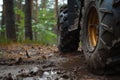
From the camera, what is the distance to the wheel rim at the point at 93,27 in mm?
4506

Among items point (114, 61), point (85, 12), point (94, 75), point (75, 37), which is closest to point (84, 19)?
point (85, 12)

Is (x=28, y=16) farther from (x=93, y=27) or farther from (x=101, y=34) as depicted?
(x=101, y=34)

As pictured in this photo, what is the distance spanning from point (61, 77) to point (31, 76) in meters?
0.47

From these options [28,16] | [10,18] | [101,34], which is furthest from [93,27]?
[28,16]

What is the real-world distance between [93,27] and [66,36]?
2536 mm

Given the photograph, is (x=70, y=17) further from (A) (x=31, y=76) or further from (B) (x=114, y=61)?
(B) (x=114, y=61)

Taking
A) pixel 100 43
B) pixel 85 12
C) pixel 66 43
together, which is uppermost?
pixel 85 12

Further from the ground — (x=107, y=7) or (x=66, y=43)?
(x=107, y=7)

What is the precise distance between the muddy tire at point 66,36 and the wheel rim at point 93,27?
7.65ft

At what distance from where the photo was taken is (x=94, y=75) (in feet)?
13.8

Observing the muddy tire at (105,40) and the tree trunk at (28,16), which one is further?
the tree trunk at (28,16)

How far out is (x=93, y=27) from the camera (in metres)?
4.66

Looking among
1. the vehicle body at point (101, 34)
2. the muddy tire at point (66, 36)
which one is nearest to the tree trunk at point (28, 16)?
the muddy tire at point (66, 36)

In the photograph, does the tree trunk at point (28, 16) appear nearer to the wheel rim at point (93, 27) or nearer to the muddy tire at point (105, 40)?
the wheel rim at point (93, 27)
